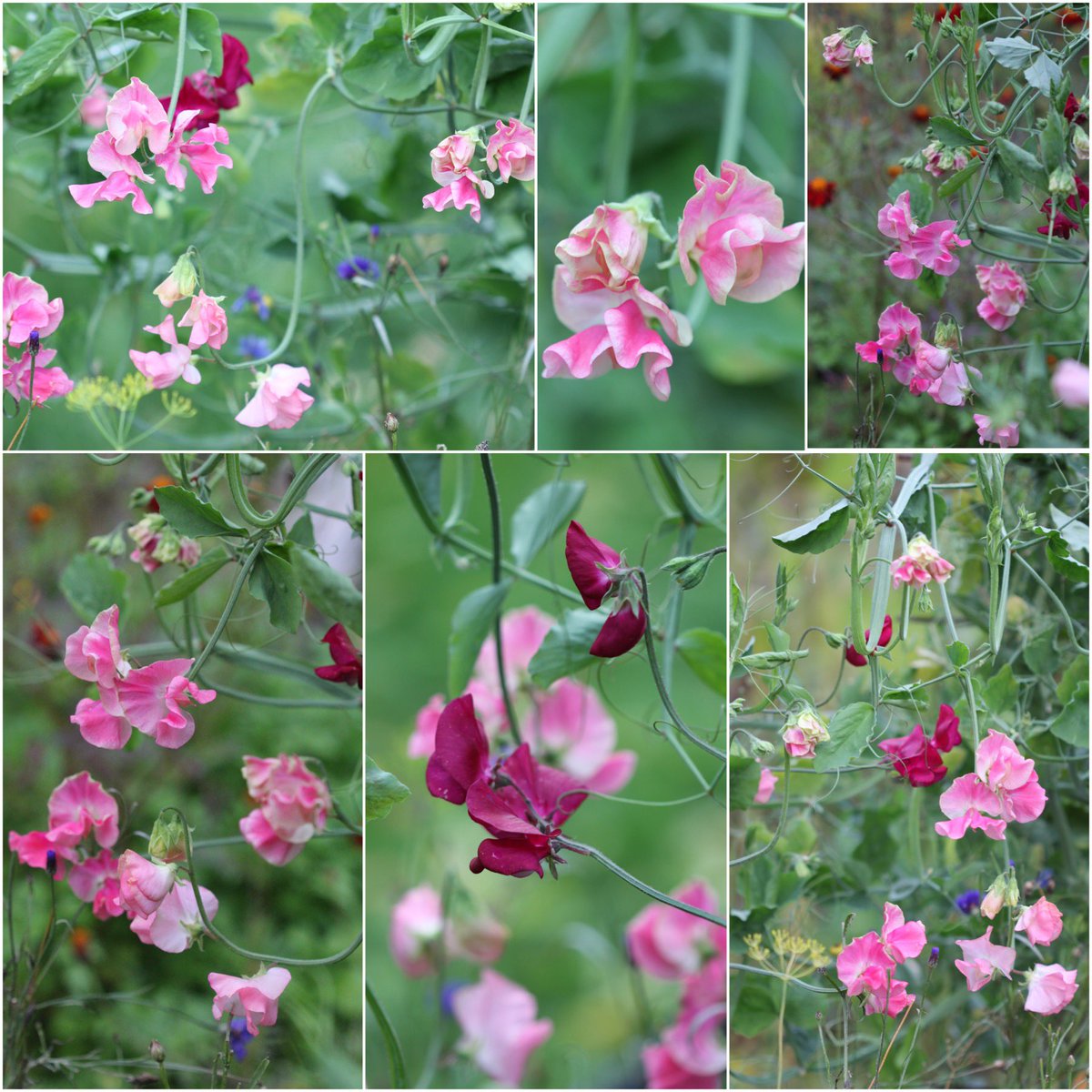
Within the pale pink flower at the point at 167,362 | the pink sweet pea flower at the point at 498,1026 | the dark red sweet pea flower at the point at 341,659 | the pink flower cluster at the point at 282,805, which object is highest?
the pale pink flower at the point at 167,362

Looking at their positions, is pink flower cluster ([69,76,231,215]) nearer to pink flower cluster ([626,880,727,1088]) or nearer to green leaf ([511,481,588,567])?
green leaf ([511,481,588,567])

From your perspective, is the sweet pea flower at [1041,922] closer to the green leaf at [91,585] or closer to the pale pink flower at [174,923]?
the pale pink flower at [174,923]

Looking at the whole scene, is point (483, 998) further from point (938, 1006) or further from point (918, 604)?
point (918, 604)

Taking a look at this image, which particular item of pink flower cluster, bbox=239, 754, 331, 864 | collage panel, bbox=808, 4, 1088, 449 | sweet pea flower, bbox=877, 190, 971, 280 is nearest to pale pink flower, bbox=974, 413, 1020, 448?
collage panel, bbox=808, 4, 1088, 449

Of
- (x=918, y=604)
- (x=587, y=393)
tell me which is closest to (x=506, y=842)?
(x=918, y=604)

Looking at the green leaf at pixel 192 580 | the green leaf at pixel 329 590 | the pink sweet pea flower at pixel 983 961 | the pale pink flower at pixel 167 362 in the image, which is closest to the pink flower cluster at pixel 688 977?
the pink sweet pea flower at pixel 983 961
